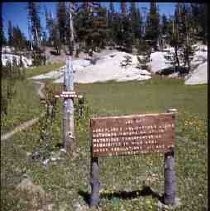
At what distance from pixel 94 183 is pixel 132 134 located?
5.76ft

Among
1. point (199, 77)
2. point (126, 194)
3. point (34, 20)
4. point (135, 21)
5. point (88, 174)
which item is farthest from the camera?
point (135, 21)

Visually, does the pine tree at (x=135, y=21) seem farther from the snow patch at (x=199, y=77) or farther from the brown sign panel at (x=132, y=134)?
the brown sign panel at (x=132, y=134)

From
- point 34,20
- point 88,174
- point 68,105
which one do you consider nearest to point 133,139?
point 88,174

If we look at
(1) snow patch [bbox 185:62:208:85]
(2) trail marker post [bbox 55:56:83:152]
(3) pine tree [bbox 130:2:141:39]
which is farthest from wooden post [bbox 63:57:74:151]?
(3) pine tree [bbox 130:2:141:39]

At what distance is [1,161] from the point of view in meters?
18.5

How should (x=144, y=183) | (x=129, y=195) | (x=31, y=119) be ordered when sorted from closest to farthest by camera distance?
(x=129, y=195) → (x=144, y=183) → (x=31, y=119)

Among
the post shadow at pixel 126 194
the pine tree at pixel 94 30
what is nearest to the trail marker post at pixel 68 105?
the post shadow at pixel 126 194

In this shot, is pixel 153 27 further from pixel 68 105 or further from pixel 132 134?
pixel 132 134

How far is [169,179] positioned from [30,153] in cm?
766

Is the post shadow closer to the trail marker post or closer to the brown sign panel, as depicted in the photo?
the brown sign panel

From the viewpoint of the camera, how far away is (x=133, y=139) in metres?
13.7

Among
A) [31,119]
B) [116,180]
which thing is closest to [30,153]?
[116,180]

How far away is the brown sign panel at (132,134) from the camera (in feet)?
44.4

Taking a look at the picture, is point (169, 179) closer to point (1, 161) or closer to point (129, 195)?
point (129, 195)
